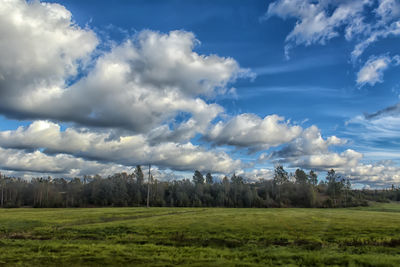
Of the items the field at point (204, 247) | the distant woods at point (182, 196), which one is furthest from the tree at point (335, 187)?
the field at point (204, 247)

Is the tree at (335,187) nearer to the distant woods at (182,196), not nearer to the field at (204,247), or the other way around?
the distant woods at (182,196)

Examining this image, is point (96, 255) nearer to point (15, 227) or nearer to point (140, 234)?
point (140, 234)

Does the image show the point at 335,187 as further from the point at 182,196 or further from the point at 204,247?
the point at 204,247

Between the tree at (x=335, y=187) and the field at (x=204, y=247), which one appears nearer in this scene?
the field at (x=204, y=247)

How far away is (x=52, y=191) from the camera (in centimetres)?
17312

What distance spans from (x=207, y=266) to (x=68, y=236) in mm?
23851

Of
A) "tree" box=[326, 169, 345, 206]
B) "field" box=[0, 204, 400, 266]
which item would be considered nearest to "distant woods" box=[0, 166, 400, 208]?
"tree" box=[326, 169, 345, 206]

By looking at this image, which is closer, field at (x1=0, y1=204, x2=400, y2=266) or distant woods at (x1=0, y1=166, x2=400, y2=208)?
field at (x1=0, y1=204, x2=400, y2=266)

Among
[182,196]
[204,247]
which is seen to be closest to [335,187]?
[182,196]

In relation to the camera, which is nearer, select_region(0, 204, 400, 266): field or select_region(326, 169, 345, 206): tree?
select_region(0, 204, 400, 266): field

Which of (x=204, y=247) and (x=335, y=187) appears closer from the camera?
(x=204, y=247)

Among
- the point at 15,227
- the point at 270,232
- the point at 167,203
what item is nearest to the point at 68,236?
the point at 15,227

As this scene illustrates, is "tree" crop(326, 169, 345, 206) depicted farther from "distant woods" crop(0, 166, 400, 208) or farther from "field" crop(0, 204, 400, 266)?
"field" crop(0, 204, 400, 266)

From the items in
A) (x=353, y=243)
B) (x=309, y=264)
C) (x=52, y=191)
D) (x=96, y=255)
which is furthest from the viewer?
(x=52, y=191)
